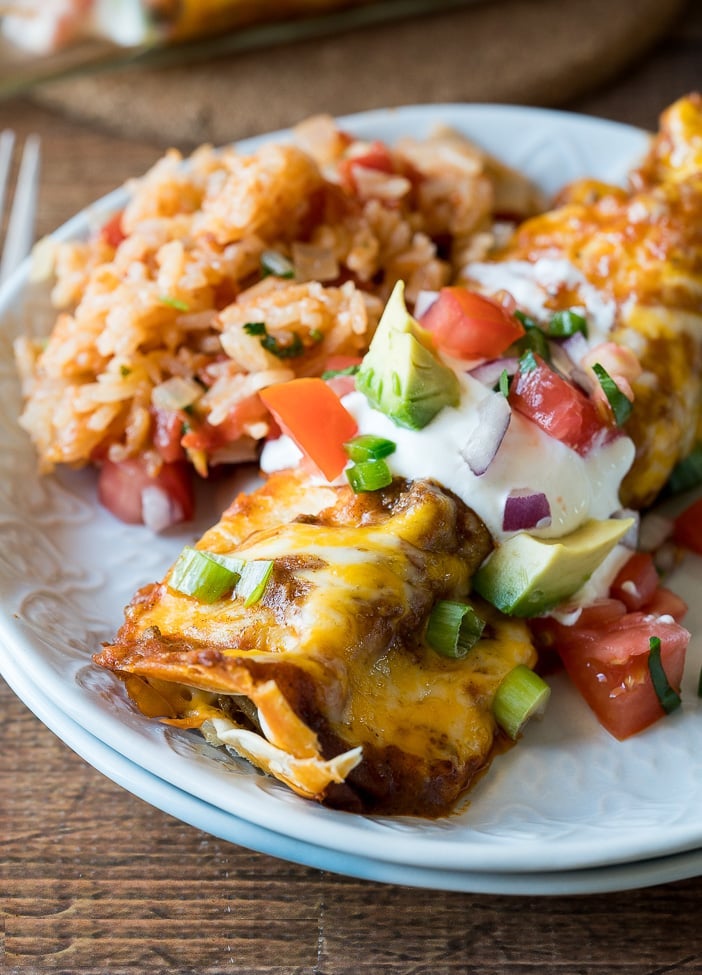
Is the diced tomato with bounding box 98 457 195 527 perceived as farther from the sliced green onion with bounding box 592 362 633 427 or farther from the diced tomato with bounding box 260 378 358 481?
the sliced green onion with bounding box 592 362 633 427

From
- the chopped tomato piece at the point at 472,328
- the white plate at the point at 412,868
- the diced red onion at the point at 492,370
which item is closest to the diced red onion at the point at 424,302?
the chopped tomato piece at the point at 472,328

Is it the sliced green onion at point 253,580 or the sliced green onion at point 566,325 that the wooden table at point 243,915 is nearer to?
the sliced green onion at point 253,580

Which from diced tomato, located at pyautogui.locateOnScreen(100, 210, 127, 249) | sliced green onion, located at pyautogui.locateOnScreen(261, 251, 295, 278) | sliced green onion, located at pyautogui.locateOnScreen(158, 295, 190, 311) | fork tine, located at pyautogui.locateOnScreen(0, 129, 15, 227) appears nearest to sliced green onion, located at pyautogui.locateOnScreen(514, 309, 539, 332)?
sliced green onion, located at pyautogui.locateOnScreen(261, 251, 295, 278)

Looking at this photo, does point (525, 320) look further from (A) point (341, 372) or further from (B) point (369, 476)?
(B) point (369, 476)

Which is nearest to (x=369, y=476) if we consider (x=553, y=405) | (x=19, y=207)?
(x=553, y=405)

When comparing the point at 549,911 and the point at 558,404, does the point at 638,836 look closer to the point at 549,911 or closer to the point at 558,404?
the point at 549,911

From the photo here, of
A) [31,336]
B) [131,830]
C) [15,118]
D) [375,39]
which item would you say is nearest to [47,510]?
[31,336]
